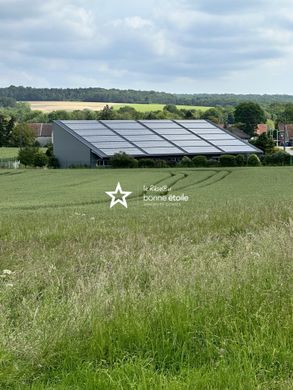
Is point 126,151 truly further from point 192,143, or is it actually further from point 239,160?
point 239,160

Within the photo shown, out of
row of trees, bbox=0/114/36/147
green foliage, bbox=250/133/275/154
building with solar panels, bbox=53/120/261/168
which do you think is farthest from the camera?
row of trees, bbox=0/114/36/147

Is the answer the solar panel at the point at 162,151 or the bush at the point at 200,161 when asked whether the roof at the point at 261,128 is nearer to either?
the solar panel at the point at 162,151

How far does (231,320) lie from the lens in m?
4.48

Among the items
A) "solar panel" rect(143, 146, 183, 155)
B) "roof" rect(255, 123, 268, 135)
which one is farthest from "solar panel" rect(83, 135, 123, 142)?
"roof" rect(255, 123, 268, 135)

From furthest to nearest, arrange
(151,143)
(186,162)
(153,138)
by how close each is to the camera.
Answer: (153,138) < (151,143) < (186,162)

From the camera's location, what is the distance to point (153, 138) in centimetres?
7925

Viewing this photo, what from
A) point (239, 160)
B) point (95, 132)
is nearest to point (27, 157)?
point (95, 132)

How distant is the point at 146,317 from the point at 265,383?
1209mm

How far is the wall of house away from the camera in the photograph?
7551 centimetres

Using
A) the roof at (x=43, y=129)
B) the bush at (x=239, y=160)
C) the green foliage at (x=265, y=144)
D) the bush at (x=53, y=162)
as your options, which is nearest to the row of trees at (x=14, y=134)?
the roof at (x=43, y=129)

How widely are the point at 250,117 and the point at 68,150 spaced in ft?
276

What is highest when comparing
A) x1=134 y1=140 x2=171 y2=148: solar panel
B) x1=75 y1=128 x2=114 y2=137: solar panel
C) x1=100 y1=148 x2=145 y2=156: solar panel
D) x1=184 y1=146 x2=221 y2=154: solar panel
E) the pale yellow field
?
the pale yellow field

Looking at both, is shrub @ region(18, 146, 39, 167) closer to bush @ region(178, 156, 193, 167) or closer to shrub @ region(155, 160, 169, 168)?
shrub @ region(155, 160, 169, 168)

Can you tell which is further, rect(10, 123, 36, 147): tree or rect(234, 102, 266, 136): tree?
rect(234, 102, 266, 136): tree
